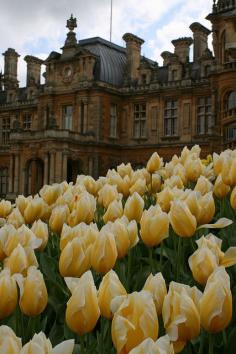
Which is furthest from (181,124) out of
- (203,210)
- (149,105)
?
(203,210)

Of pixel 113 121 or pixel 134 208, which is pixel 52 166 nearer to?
pixel 113 121

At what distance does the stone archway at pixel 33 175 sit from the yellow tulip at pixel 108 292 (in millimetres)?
29635

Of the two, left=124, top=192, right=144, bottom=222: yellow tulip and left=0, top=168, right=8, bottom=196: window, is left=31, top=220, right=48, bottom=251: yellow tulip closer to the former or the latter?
left=124, top=192, right=144, bottom=222: yellow tulip

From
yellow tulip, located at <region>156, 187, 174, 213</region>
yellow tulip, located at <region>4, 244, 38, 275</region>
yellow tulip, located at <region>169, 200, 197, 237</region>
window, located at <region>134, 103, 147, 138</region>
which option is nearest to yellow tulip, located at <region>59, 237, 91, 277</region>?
yellow tulip, located at <region>4, 244, 38, 275</region>

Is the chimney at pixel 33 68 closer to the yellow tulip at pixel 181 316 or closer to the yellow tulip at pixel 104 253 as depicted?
the yellow tulip at pixel 104 253

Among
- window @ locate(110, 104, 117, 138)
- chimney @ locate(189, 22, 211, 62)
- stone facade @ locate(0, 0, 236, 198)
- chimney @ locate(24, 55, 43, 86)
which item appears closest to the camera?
stone facade @ locate(0, 0, 236, 198)

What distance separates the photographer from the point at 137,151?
3100 cm

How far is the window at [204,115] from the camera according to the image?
28.5 m

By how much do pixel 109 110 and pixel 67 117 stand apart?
2691 millimetres

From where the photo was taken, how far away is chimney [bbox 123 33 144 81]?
3216 centimetres

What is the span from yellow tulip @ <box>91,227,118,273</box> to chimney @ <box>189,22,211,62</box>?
30027mm

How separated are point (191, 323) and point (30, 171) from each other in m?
30.6

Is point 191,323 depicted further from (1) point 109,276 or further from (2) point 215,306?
(1) point 109,276

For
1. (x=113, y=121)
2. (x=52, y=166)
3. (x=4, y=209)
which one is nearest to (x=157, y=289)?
(x=4, y=209)
